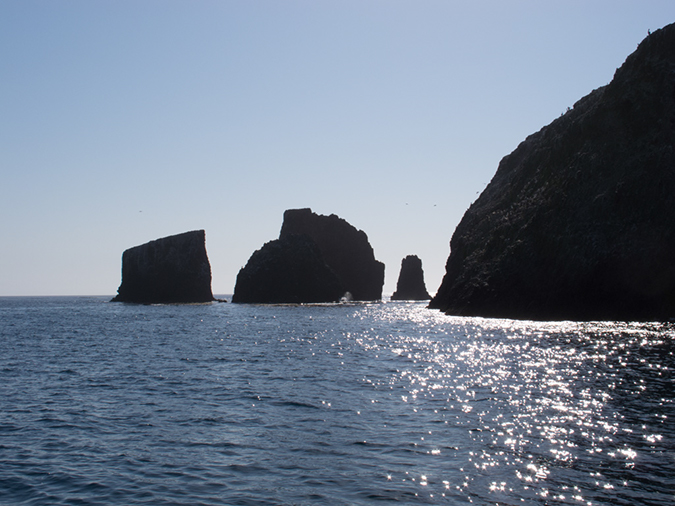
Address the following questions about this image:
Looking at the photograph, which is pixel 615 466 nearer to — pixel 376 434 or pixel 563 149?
pixel 376 434

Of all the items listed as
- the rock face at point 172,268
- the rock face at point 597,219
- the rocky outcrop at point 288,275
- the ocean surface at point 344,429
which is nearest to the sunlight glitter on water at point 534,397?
the ocean surface at point 344,429

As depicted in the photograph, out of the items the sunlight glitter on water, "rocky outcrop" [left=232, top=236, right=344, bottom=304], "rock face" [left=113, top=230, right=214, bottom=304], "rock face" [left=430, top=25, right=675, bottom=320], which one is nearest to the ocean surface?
the sunlight glitter on water

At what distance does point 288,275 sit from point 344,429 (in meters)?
146

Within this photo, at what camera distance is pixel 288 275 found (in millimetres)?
166750

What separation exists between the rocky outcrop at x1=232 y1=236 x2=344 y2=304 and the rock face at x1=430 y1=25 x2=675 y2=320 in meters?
74.7

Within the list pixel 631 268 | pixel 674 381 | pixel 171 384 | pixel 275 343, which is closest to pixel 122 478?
pixel 171 384

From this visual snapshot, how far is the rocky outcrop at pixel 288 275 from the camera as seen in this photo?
16625 cm

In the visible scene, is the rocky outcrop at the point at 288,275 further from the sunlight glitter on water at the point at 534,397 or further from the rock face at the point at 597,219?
the sunlight glitter on water at the point at 534,397

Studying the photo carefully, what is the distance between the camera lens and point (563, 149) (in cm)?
8975

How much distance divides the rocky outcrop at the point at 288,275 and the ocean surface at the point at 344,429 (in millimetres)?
122494

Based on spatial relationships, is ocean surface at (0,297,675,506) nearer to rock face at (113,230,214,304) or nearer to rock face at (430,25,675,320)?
rock face at (430,25,675,320)

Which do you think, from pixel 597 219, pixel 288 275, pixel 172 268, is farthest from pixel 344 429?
pixel 172 268

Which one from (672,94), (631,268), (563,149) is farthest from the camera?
(563,149)

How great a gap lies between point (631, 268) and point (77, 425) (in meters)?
63.0
